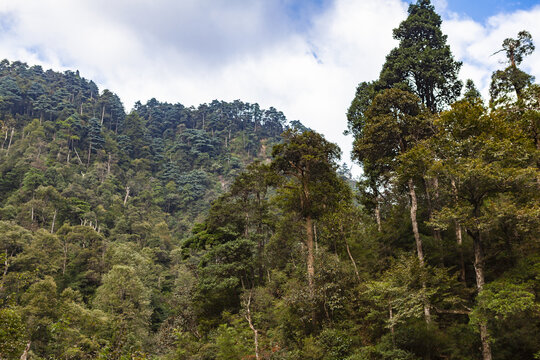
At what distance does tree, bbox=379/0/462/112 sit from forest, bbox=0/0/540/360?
0.09 metres

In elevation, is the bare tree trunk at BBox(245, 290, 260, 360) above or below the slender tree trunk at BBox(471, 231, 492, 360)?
below

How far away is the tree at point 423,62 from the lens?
1733 centimetres

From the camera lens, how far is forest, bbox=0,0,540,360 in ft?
29.1

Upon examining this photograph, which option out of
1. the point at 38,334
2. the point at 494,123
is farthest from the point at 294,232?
the point at 38,334

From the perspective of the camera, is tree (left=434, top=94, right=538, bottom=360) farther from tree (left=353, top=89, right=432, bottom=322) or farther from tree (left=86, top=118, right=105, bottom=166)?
tree (left=86, top=118, right=105, bottom=166)

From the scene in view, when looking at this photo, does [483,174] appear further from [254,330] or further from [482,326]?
[254,330]

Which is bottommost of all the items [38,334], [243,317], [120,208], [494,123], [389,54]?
[38,334]

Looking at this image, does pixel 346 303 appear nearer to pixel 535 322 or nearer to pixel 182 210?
pixel 535 322

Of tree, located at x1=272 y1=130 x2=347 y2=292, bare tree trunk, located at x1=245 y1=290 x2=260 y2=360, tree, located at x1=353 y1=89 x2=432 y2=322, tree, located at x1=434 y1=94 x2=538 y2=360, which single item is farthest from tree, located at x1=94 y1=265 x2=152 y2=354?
tree, located at x1=434 y1=94 x2=538 y2=360

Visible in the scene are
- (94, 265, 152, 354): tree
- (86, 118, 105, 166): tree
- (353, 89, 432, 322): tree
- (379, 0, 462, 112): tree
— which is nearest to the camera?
(353, 89, 432, 322): tree

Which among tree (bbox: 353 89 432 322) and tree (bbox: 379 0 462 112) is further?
tree (bbox: 379 0 462 112)

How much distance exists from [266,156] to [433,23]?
208ft

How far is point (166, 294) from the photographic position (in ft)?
112

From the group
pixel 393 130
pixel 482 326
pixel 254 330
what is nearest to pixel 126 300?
pixel 254 330
